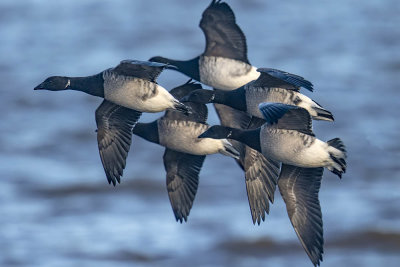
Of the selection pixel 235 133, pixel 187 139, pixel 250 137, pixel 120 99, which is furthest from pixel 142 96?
pixel 187 139

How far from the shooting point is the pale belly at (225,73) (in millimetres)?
22391

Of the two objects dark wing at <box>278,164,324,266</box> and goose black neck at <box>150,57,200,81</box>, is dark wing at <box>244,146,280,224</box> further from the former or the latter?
goose black neck at <box>150,57,200,81</box>

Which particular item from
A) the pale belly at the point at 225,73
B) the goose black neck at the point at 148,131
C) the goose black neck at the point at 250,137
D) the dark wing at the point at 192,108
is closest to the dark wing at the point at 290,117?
the goose black neck at the point at 250,137

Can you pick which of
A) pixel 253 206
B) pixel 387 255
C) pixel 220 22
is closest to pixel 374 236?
pixel 387 255

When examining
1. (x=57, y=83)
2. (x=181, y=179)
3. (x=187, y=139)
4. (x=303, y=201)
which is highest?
(x=57, y=83)

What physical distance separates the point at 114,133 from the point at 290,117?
2996 millimetres

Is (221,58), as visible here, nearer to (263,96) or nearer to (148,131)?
(148,131)

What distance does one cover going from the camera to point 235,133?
1933 centimetres

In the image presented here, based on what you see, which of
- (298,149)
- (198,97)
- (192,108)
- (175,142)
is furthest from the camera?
(192,108)

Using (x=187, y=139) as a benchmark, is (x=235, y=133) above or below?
above

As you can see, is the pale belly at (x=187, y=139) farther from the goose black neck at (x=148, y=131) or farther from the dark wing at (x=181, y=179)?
the dark wing at (x=181, y=179)

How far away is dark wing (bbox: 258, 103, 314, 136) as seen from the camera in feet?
57.7

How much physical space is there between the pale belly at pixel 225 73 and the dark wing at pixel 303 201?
3290 mm

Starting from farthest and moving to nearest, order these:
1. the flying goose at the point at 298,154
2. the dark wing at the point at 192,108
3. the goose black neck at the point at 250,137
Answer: the dark wing at the point at 192,108 < the goose black neck at the point at 250,137 < the flying goose at the point at 298,154
